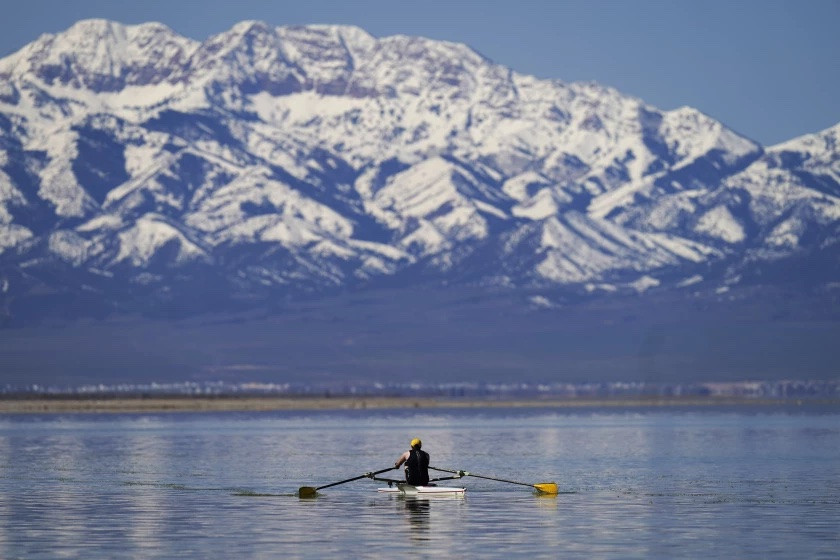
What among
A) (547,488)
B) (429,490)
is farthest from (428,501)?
(547,488)

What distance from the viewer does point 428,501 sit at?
242 feet

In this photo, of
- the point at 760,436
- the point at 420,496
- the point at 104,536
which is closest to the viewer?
the point at 104,536

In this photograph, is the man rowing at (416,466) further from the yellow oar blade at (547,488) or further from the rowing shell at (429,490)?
the yellow oar blade at (547,488)

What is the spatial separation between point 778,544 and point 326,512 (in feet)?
Answer: 58.8

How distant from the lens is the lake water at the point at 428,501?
56750 mm

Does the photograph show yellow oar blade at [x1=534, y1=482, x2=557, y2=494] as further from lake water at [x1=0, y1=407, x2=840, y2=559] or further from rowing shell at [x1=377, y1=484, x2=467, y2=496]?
rowing shell at [x1=377, y1=484, x2=467, y2=496]

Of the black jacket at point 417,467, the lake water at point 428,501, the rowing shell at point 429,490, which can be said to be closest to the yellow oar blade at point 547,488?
the lake water at point 428,501

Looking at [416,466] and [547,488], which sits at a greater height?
[416,466]

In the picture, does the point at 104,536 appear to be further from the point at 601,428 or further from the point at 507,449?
the point at 601,428

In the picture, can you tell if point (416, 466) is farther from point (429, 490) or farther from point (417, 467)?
point (429, 490)

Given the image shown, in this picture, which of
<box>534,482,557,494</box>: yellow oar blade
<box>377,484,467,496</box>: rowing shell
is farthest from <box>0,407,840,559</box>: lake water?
<box>534,482,557,494</box>: yellow oar blade

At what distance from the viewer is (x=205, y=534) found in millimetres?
60531

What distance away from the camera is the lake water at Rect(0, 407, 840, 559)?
186 ft

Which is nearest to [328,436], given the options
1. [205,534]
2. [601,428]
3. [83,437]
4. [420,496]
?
[83,437]
